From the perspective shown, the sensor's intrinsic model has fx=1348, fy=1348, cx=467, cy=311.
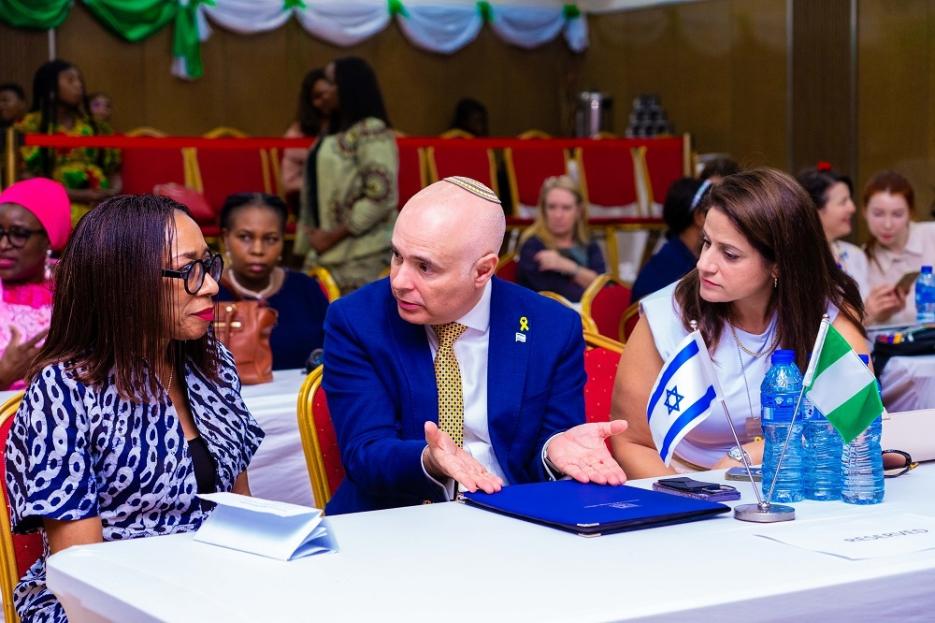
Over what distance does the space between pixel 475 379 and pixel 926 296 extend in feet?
10.8

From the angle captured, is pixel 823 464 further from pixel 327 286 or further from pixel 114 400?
pixel 327 286

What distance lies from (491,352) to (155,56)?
996 cm

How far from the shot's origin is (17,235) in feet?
13.0

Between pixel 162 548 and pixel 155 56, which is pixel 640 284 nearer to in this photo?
pixel 162 548

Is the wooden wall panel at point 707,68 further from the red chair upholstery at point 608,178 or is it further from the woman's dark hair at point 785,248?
the woman's dark hair at point 785,248

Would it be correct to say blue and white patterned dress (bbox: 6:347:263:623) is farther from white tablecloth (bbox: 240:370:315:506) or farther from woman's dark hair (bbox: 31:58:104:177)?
woman's dark hair (bbox: 31:58:104:177)

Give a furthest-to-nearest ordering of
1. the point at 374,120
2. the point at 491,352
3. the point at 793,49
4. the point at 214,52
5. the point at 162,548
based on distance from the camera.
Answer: the point at 214,52 → the point at 793,49 → the point at 374,120 → the point at 491,352 → the point at 162,548

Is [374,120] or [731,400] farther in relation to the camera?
[374,120]

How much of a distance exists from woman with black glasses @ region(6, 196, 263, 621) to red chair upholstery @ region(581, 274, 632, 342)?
8.54 ft

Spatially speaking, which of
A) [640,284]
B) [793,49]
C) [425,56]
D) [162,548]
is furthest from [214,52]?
[162,548]

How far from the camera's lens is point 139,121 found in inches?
470

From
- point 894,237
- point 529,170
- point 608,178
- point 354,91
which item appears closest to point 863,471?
point 894,237

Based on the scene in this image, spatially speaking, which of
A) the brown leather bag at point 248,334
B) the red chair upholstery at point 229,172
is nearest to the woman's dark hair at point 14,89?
the red chair upholstery at point 229,172

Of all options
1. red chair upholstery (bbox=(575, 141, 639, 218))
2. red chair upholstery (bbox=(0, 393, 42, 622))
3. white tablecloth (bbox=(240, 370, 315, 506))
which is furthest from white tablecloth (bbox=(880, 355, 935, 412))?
red chair upholstery (bbox=(575, 141, 639, 218))
